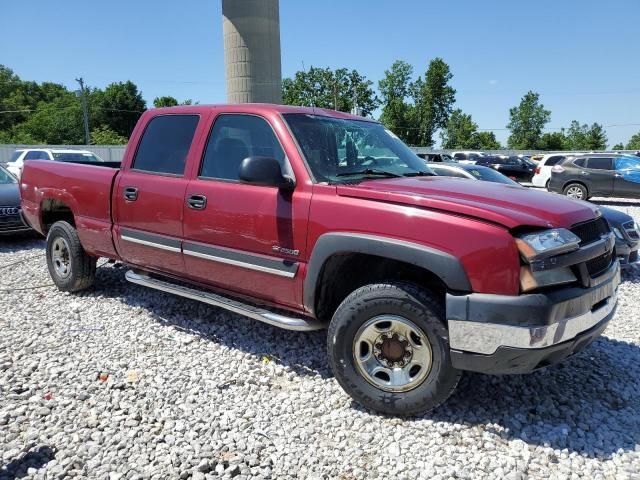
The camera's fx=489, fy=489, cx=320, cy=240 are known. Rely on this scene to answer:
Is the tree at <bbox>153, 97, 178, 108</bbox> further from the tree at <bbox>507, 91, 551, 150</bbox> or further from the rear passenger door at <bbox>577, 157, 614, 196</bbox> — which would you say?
the rear passenger door at <bbox>577, 157, 614, 196</bbox>

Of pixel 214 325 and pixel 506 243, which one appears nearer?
pixel 506 243

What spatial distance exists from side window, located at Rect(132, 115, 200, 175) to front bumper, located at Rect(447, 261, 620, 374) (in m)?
2.57

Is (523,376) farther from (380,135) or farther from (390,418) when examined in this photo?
(380,135)

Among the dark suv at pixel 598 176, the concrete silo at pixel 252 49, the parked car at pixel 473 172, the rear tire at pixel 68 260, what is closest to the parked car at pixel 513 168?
the dark suv at pixel 598 176

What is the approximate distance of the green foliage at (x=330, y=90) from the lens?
69.6m

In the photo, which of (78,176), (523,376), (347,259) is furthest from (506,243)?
(78,176)

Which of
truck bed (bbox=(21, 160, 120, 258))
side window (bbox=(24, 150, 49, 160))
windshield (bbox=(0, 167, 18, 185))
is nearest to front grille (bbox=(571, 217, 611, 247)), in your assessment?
truck bed (bbox=(21, 160, 120, 258))

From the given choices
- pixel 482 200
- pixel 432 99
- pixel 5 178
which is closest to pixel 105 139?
pixel 432 99

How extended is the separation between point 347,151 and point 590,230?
1.71 meters

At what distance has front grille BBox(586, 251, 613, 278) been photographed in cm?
286

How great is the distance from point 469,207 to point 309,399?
162 centimetres

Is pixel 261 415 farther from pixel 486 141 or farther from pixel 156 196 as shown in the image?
Answer: pixel 486 141

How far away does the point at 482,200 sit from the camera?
9.23 ft

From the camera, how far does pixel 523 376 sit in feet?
11.6
